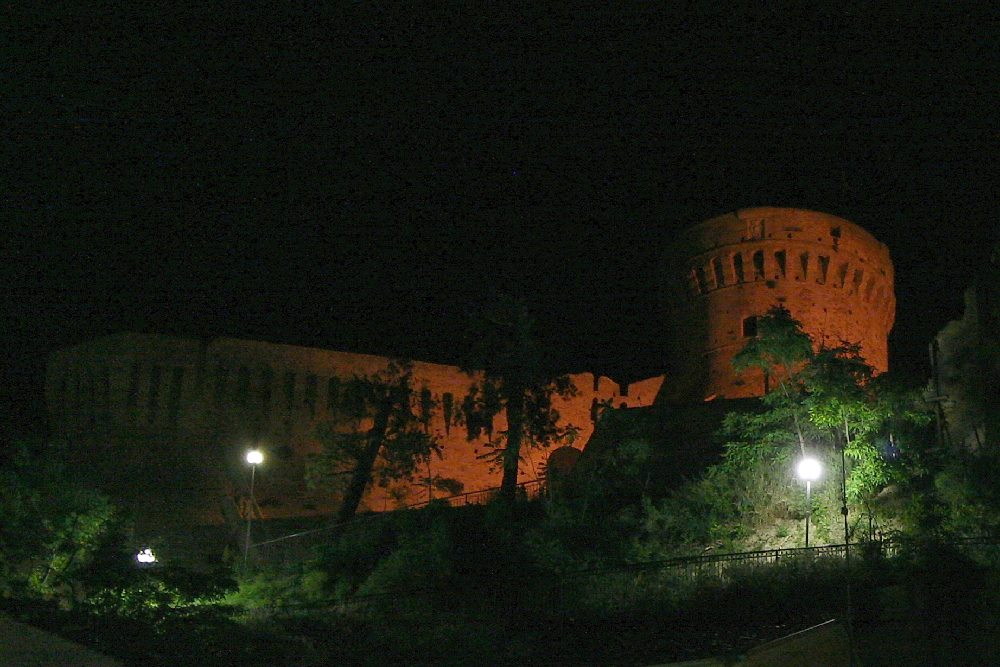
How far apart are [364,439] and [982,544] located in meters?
19.4

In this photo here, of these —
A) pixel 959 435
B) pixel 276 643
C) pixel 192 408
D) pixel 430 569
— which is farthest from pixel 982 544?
pixel 192 408

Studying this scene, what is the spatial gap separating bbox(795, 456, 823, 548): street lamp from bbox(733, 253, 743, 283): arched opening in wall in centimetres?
1537

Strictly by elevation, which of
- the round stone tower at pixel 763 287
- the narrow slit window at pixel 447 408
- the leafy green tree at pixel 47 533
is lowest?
the leafy green tree at pixel 47 533

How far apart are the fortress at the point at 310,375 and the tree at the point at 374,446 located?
1.99 metres

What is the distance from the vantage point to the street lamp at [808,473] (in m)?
17.2

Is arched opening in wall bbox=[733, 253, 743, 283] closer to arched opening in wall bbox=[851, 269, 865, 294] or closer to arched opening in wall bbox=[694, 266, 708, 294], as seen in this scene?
arched opening in wall bbox=[694, 266, 708, 294]

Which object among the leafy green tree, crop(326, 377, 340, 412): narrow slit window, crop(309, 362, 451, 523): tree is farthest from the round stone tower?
the leafy green tree

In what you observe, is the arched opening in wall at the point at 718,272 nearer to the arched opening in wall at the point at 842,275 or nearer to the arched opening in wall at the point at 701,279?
the arched opening in wall at the point at 701,279

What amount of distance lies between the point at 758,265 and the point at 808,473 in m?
17.6

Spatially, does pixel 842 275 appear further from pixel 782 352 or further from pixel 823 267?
pixel 782 352

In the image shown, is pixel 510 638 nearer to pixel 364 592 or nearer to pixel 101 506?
pixel 364 592

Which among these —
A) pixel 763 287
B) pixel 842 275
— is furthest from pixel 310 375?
pixel 842 275

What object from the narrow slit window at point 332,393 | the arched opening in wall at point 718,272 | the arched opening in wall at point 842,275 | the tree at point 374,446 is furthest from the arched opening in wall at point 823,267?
the narrow slit window at point 332,393

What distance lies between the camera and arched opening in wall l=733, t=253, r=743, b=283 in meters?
34.3
